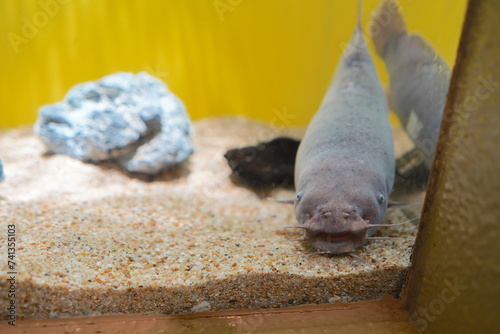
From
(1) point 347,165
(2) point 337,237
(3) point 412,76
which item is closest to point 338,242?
(2) point 337,237

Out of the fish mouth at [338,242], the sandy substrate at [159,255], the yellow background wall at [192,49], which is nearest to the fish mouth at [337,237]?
the fish mouth at [338,242]

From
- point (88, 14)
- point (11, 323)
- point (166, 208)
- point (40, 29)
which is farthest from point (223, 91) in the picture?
point (11, 323)

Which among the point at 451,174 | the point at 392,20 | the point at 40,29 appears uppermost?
the point at 392,20

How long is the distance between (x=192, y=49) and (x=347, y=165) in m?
3.34

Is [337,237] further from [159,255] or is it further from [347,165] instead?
[159,255]

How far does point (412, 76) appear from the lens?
370 cm

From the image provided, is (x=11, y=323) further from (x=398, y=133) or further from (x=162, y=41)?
(x=398, y=133)

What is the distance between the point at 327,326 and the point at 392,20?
3.85m

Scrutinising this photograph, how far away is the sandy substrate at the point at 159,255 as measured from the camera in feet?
5.61

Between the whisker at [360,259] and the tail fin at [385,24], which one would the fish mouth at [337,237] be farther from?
the tail fin at [385,24]

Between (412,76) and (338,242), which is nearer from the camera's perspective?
(338,242)

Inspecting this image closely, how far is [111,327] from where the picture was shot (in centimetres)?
164

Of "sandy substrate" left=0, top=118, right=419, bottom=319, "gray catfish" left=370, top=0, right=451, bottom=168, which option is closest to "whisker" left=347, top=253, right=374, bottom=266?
"sandy substrate" left=0, top=118, right=419, bottom=319

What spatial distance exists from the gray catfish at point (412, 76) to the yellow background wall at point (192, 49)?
0.67 ft
